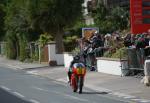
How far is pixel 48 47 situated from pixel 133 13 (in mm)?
12163

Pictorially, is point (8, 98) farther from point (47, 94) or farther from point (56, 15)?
point (56, 15)

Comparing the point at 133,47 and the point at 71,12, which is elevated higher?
the point at 71,12

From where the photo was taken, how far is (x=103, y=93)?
18203mm

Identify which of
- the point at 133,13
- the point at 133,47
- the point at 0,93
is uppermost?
the point at 133,13

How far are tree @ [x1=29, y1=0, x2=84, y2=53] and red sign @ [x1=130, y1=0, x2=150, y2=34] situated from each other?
10.9 m

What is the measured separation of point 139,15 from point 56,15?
1124 cm

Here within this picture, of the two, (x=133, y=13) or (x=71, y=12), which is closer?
(x=133, y=13)

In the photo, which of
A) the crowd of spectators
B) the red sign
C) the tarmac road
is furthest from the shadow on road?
the red sign

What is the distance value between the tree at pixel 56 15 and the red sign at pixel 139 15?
10904 mm

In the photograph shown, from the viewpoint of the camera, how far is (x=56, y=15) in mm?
36750

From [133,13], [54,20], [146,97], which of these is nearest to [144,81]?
[146,97]

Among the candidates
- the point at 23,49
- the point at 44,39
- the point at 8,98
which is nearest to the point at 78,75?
the point at 8,98

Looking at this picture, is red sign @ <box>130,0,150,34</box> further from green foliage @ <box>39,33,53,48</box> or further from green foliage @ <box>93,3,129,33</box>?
green foliage @ <box>93,3,129,33</box>

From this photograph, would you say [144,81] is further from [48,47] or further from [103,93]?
[48,47]
